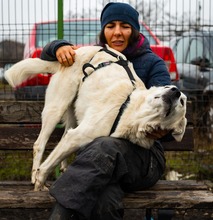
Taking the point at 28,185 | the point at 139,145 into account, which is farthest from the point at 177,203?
the point at 28,185

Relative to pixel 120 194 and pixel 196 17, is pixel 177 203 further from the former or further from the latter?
pixel 196 17

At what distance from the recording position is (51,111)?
3717 millimetres

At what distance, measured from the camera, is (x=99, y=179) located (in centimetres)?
290

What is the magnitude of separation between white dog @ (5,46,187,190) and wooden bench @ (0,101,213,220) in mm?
294

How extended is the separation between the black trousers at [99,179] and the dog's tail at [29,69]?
2.97 ft

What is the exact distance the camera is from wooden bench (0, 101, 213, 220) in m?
3.14

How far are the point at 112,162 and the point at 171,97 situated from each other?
0.51 m

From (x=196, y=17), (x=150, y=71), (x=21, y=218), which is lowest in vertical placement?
(x=21, y=218)

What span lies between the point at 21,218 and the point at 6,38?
189 cm

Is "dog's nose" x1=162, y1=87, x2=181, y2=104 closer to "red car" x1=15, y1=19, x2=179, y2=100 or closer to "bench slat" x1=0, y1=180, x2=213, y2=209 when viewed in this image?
"bench slat" x1=0, y1=180, x2=213, y2=209

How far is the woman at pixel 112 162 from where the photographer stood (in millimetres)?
2883

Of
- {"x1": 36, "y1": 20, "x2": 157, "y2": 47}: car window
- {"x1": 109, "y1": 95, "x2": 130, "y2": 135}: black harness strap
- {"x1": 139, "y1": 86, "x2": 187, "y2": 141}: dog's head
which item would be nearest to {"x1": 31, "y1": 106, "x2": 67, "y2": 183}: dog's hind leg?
{"x1": 109, "y1": 95, "x2": 130, "y2": 135}: black harness strap

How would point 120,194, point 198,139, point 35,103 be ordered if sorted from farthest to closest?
point 198,139, point 35,103, point 120,194

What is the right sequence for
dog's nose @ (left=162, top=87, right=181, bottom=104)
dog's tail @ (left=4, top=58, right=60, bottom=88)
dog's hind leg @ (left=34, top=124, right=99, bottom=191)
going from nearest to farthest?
1. dog's nose @ (left=162, top=87, right=181, bottom=104)
2. dog's hind leg @ (left=34, top=124, right=99, bottom=191)
3. dog's tail @ (left=4, top=58, right=60, bottom=88)
